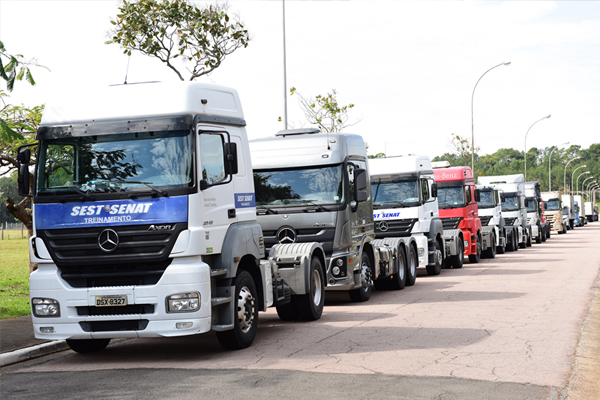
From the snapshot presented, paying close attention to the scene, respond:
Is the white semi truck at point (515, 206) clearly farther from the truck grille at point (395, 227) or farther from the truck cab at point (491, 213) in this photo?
the truck grille at point (395, 227)

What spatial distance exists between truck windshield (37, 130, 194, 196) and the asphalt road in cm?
210

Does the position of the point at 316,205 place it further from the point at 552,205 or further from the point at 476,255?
the point at 552,205

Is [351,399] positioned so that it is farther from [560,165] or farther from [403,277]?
[560,165]

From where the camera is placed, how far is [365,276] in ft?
48.2

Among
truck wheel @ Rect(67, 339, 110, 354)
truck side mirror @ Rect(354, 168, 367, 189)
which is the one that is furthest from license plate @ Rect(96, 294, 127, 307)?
truck side mirror @ Rect(354, 168, 367, 189)

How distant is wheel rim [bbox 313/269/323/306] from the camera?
12.2m

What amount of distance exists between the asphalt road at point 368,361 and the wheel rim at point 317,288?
1.26ft

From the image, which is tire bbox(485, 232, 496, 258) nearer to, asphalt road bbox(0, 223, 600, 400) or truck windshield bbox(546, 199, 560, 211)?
asphalt road bbox(0, 223, 600, 400)

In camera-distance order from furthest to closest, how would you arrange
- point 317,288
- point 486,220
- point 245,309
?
point 486,220 → point 317,288 → point 245,309

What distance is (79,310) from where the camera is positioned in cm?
865

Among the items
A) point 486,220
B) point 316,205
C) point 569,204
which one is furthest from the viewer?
point 569,204

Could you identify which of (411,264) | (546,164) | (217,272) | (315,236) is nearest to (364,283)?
(315,236)

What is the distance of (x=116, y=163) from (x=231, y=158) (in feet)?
4.45

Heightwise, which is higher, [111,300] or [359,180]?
[359,180]
